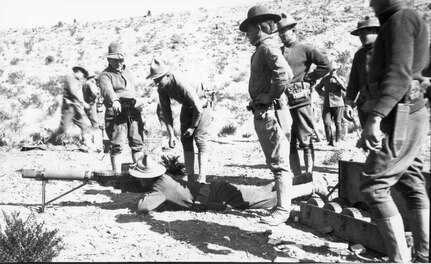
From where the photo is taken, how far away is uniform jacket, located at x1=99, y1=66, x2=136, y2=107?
23.6 feet

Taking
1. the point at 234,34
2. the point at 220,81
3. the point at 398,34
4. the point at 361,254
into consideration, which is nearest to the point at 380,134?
the point at 398,34

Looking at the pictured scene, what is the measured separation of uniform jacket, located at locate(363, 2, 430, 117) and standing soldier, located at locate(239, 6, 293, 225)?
166 centimetres

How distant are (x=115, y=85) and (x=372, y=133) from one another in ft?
16.5

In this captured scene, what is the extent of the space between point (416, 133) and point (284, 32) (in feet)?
12.2

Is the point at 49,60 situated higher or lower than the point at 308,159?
higher

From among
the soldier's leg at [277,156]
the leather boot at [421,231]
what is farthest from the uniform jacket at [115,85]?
the leather boot at [421,231]

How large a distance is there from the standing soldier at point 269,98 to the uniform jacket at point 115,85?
2817 millimetres

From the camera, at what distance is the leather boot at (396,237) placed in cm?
334

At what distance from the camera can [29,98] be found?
23.5 m

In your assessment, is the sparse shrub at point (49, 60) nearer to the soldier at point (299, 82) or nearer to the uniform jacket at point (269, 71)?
the soldier at point (299, 82)

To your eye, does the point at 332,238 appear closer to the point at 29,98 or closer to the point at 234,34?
the point at 29,98

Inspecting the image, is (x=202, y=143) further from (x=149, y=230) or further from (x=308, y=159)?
(x=149, y=230)

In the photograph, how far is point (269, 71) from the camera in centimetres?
509

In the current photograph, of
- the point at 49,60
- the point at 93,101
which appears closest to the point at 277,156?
the point at 93,101
